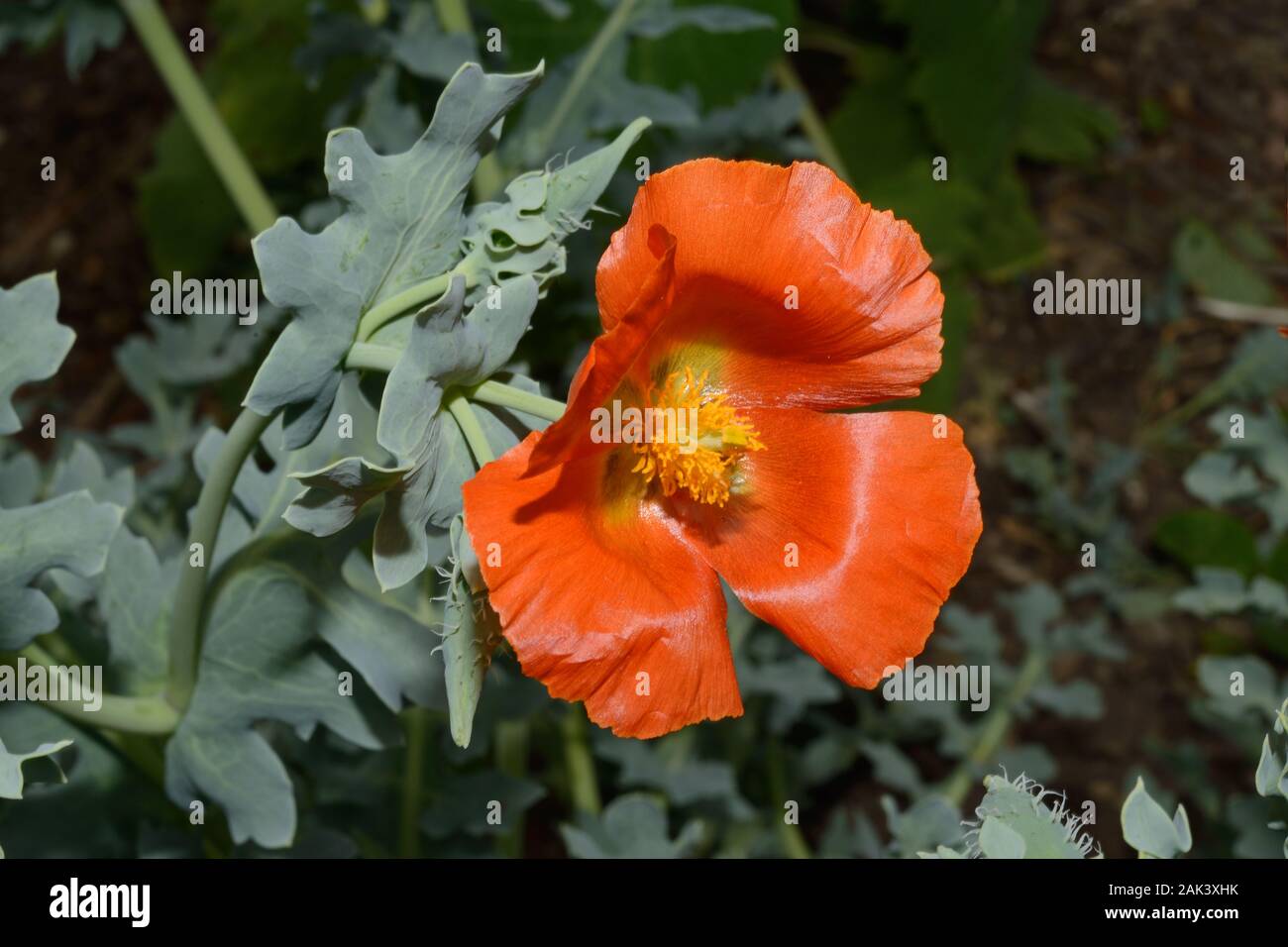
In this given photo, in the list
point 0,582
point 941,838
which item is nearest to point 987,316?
point 941,838

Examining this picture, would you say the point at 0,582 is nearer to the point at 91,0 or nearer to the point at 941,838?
the point at 941,838

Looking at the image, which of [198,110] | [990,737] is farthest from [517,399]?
[990,737]

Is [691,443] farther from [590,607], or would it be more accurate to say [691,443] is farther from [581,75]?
[581,75]

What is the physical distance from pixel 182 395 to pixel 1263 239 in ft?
8.67

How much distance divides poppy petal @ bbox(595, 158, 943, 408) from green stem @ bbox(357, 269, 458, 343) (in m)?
0.15

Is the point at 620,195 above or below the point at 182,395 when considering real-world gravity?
above

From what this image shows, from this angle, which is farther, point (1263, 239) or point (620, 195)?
point (1263, 239)

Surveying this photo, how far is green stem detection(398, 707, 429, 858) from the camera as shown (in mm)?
1787

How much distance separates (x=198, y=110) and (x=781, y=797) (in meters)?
1.49

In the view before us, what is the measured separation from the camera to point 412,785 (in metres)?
1.80

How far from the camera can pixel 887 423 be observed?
1.12 metres

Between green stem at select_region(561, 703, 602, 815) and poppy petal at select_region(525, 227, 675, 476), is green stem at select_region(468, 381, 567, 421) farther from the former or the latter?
green stem at select_region(561, 703, 602, 815)

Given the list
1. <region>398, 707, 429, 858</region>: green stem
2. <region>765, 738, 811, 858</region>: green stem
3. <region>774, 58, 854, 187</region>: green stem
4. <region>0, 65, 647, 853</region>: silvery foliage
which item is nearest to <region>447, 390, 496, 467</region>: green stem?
<region>0, 65, 647, 853</region>: silvery foliage
